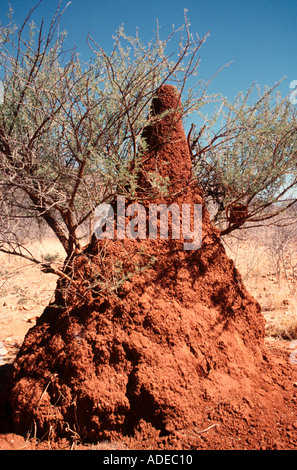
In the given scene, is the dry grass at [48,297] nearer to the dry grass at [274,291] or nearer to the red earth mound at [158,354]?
the dry grass at [274,291]

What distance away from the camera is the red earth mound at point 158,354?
2119mm

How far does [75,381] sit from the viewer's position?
222cm

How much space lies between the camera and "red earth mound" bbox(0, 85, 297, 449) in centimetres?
212

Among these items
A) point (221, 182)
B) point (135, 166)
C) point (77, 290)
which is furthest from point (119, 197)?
point (221, 182)

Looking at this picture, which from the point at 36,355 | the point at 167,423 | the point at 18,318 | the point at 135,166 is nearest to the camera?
the point at 167,423

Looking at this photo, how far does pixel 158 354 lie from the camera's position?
2279mm

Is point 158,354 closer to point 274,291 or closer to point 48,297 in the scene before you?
point 48,297

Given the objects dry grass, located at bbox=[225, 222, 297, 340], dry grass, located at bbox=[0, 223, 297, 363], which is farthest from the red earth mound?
dry grass, located at bbox=[225, 222, 297, 340]

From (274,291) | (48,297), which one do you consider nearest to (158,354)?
(48,297)

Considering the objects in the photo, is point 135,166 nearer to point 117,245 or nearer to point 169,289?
point 117,245

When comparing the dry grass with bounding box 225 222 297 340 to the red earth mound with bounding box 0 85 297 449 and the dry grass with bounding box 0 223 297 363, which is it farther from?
the red earth mound with bounding box 0 85 297 449

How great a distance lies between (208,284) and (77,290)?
43.0 inches

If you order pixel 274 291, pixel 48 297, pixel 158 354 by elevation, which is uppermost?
pixel 48 297

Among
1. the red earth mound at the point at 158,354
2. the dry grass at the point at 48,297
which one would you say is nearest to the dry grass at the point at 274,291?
the dry grass at the point at 48,297
